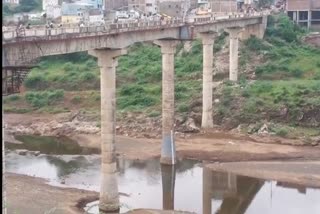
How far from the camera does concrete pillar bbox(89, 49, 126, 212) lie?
32781 millimetres

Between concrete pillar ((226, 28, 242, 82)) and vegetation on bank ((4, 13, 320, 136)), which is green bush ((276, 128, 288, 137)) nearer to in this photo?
vegetation on bank ((4, 13, 320, 136))

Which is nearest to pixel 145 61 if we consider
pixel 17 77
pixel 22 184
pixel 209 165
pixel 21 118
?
pixel 21 118

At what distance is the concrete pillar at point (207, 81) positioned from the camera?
5284 centimetres

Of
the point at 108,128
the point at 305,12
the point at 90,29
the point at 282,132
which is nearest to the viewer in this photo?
the point at 90,29

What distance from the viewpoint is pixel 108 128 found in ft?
109

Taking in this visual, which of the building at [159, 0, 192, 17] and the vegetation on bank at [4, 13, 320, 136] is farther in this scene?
the building at [159, 0, 192, 17]

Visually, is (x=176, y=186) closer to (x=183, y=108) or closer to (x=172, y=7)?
(x=183, y=108)

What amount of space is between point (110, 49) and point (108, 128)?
4500mm

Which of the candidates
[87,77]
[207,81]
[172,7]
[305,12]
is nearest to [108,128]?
[207,81]

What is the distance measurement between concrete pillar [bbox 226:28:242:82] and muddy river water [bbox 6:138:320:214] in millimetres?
20901

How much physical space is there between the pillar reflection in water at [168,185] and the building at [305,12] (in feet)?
179

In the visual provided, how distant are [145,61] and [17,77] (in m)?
56.2

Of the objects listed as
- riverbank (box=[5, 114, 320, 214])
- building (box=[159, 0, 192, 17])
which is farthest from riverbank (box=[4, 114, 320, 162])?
building (box=[159, 0, 192, 17])

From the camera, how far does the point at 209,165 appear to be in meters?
44.7
